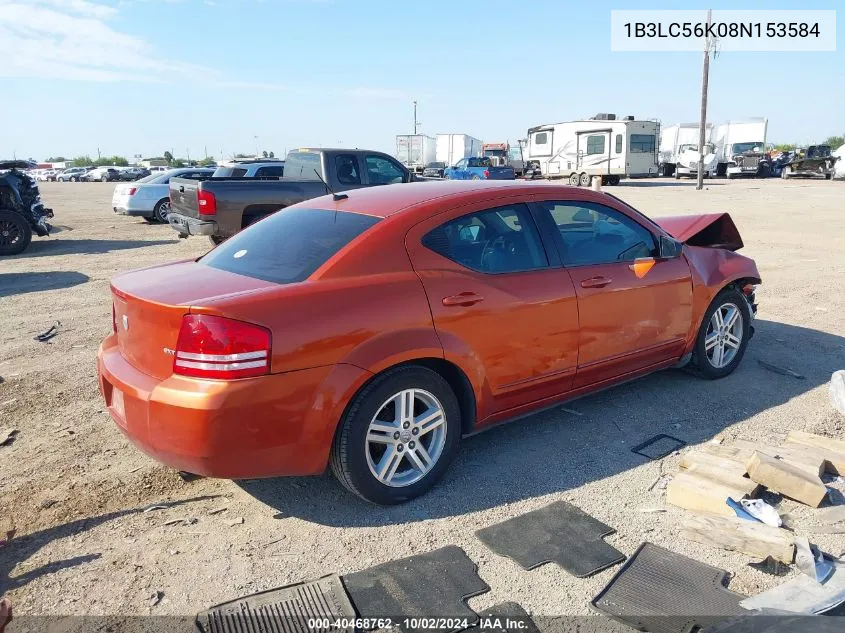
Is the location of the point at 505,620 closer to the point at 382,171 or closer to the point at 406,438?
the point at 406,438

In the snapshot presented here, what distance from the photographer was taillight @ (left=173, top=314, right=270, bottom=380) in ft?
9.95

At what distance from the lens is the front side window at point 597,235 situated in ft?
14.1

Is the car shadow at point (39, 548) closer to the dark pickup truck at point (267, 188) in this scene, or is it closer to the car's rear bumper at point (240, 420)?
the car's rear bumper at point (240, 420)

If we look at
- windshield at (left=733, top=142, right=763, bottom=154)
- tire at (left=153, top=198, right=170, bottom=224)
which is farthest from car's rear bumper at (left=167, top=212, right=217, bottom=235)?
windshield at (left=733, top=142, right=763, bottom=154)

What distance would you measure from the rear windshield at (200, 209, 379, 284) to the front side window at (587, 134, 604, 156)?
108 ft

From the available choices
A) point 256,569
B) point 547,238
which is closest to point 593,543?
point 256,569

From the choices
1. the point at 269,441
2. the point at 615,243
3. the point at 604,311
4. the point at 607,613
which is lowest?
the point at 607,613

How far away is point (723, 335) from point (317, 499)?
3378 millimetres

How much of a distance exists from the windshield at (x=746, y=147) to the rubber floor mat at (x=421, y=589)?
150ft

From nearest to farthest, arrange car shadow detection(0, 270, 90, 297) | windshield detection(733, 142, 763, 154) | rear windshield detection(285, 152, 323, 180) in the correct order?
car shadow detection(0, 270, 90, 297) < rear windshield detection(285, 152, 323, 180) < windshield detection(733, 142, 763, 154)

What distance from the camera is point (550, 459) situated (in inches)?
160

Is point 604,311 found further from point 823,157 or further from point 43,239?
point 823,157

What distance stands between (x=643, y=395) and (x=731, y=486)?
60.4 inches

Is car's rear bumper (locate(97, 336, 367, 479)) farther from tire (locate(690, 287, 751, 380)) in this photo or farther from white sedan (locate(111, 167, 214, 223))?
white sedan (locate(111, 167, 214, 223))
